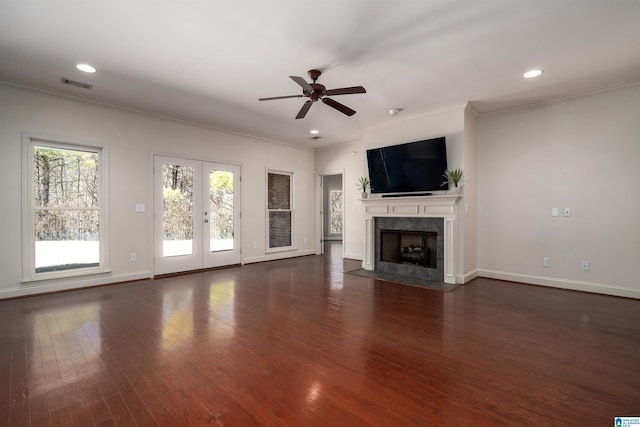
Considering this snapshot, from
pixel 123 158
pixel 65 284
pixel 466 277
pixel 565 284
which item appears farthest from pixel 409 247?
pixel 65 284

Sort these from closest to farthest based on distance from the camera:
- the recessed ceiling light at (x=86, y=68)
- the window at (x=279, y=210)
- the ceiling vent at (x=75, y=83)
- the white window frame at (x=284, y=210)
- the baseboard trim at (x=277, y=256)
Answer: the recessed ceiling light at (x=86, y=68), the ceiling vent at (x=75, y=83), the baseboard trim at (x=277, y=256), the white window frame at (x=284, y=210), the window at (x=279, y=210)

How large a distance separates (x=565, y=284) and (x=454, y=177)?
7.40 feet

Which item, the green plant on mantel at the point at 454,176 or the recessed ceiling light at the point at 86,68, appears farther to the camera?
the green plant on mantel at the point at 454,176

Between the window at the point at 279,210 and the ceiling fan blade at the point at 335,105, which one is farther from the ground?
the ceiling fan blade at the point at 335,105

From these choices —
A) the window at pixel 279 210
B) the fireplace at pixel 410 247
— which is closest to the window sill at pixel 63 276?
the window at pixel 279 210

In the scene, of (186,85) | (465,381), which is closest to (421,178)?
(465,381)

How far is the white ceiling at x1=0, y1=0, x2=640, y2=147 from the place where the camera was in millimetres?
2441

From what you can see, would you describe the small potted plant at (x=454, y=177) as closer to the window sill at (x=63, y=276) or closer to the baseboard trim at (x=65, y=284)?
the baseboard trim at (x=65, y=284)

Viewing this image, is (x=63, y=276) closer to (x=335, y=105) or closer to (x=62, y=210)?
(x=62, y=210)

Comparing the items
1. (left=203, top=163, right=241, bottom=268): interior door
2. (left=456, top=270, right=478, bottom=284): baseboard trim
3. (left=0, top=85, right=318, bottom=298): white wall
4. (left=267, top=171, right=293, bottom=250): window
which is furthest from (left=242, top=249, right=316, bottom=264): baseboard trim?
(left=456, top=270, right=478, bottom=284): baseboard trim

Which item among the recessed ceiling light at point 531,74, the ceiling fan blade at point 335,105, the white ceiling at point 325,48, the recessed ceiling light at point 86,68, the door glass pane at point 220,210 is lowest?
the door glass pane at point 220,210

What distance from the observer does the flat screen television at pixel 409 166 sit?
4750 millimetres

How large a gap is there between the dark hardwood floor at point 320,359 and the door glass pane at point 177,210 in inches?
56.2

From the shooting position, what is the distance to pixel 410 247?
5391mm
